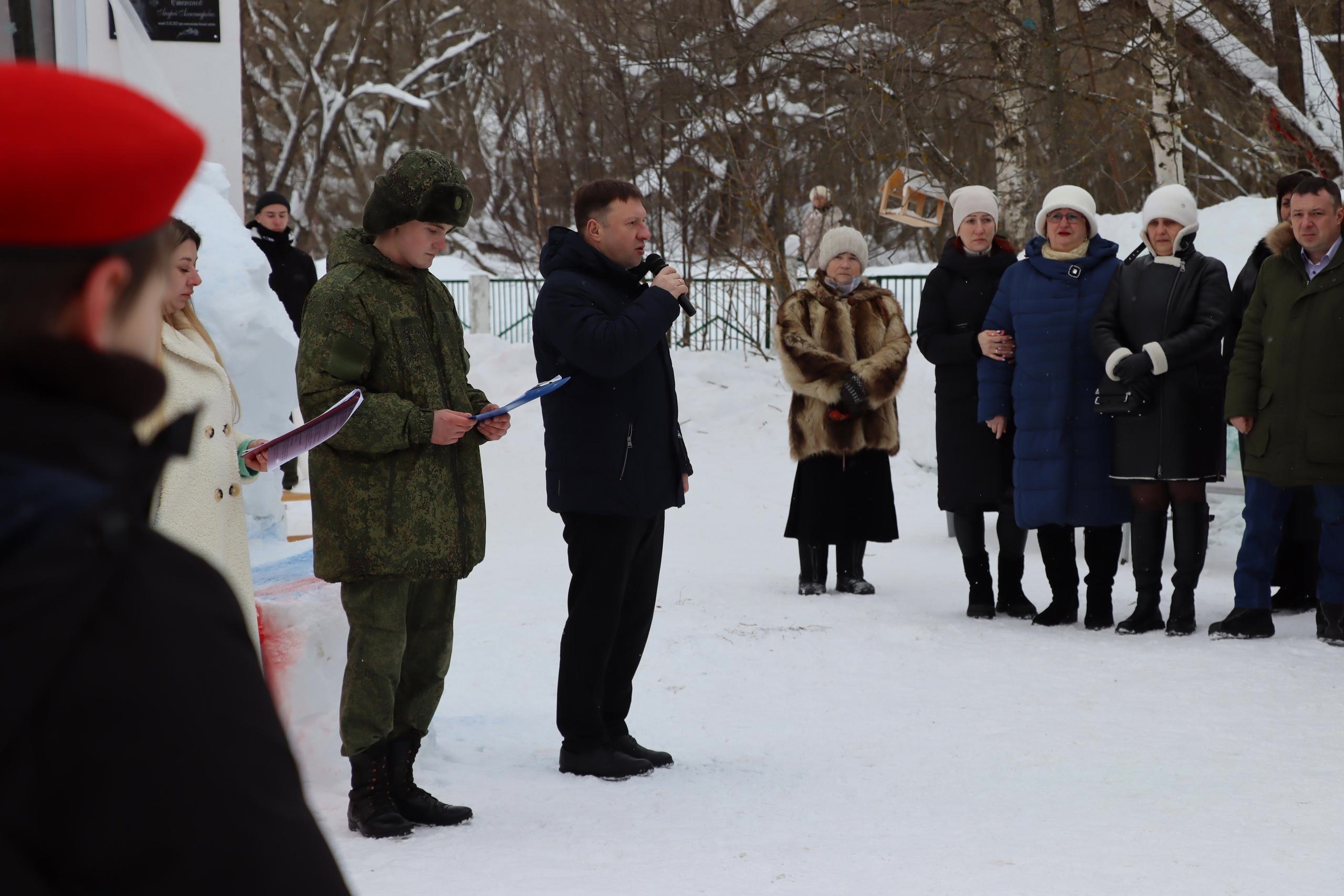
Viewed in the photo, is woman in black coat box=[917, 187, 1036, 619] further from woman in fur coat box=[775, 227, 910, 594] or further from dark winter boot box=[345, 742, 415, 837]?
dark winter boot box=[345, 742, 415, 837]

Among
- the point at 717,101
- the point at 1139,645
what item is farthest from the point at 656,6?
the point at 1139,645

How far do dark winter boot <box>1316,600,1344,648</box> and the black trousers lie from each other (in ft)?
9.32

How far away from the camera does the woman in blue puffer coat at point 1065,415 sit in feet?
18.8

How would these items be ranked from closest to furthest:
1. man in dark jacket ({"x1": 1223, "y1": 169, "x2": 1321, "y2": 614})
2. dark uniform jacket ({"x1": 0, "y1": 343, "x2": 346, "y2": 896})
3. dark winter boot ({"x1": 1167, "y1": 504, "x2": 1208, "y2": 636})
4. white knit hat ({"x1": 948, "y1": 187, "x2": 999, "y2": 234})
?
1. dark uniform jacket ({"x1": 0, "y1": 343, "x2": 346, "y2": 896})
2. dark winter boot ({"x1": 1167, "y1": 504, "x2": 1208, "y2": 636})
3. man in dark jacket ({"x1": 1223, "y1": 169, "x2": 1321, "y2": 614})
4. white knit hat ({"x1": 948, "y1": 187, "x2": 999, "y2": 234})

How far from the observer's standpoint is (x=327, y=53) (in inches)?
973

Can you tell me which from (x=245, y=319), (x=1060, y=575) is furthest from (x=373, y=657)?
(x=1060, y=575)

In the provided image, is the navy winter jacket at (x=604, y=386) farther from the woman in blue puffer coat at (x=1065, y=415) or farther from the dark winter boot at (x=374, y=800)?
the woman in blue puffer coat at (x=1065, y=415)

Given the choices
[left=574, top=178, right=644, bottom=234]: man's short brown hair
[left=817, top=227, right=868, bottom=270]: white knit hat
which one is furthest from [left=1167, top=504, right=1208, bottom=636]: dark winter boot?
[left=574, top=178, right=644, bottom=234]: man's short brown hair

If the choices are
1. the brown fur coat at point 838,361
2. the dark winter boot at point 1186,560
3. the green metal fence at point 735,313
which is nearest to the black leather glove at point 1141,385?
the dark winter boot at point 1186,560

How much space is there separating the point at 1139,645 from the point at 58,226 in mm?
5111

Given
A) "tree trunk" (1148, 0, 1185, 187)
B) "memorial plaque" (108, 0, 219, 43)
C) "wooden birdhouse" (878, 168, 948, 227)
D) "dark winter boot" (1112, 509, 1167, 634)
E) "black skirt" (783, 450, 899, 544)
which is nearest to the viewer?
"dark winter boot" (1112, 509, 1167, 634)

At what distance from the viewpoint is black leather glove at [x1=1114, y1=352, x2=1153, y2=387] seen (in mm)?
5387

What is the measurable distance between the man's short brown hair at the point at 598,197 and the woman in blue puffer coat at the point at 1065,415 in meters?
2.42

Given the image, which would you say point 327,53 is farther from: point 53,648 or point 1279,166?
point 53,648
